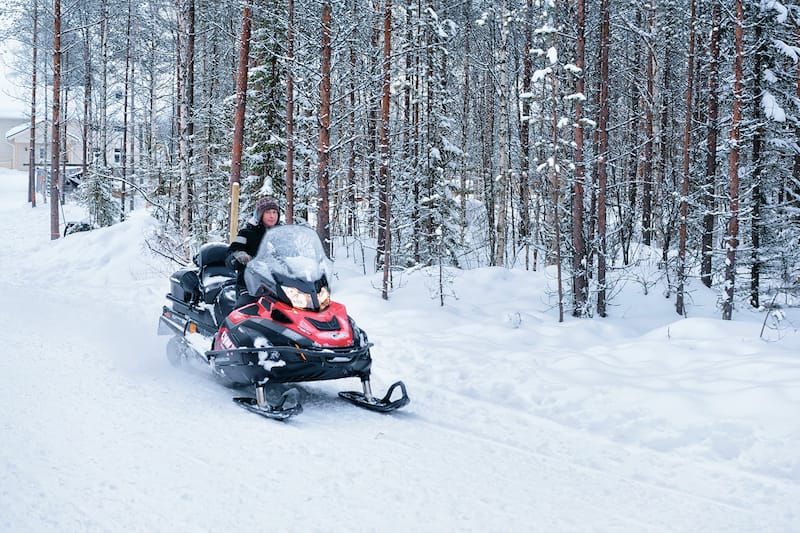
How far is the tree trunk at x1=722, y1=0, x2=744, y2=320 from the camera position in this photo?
12.7m

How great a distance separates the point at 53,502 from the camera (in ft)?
12.2

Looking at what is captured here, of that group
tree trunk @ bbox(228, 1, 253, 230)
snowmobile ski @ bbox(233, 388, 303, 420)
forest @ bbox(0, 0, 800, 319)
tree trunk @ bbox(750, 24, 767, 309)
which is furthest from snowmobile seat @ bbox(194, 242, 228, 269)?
tree trunk @ bbox(750, 24, 767, 309)

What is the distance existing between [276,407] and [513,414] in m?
2.26

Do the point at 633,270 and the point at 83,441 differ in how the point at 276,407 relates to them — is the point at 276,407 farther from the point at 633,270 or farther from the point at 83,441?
the point at 633,270

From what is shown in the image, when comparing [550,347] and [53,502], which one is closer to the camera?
[53,502]

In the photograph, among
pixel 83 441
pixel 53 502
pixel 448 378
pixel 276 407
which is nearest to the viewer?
pixel 53 502

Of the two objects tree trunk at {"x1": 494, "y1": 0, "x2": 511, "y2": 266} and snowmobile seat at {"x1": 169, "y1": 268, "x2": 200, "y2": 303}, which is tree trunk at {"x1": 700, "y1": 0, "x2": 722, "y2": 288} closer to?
tree trunk at {"x1": 494, "y1": 0, "x2": 511, "y2": 266}

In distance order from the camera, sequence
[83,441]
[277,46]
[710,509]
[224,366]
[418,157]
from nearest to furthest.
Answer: [710,509] < [83,441] < [224,366] < [277,46] < [418,157]

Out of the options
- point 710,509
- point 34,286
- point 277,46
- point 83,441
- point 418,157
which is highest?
point 277,46

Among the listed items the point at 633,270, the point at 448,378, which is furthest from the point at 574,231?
the point at 448,378

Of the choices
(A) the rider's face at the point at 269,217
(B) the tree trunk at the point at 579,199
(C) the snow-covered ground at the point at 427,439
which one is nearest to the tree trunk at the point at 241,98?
(C) the snow-covered ground at the point at 427,439

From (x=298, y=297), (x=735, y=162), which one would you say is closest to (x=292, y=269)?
(x=298, y=297)

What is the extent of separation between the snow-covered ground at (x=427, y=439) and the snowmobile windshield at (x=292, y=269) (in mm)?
1070

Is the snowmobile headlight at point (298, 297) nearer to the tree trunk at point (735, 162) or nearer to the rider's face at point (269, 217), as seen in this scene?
the rider's face at point (269, 217)
